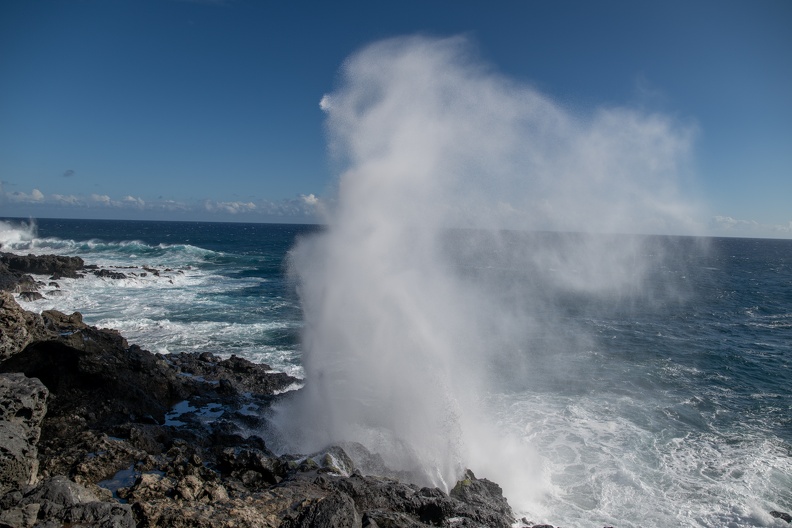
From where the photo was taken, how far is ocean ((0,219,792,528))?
14.1 meters

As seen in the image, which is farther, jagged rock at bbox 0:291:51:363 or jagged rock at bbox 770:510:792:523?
jagged rock at bbox 770:510:792:523

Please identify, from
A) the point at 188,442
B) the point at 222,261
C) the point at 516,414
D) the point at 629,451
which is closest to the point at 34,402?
the point at 188,442

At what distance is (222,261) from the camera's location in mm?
71938

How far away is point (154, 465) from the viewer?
34.4 feet

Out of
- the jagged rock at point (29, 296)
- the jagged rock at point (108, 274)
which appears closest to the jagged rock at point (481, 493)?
the jagged rock at point (29, 296)

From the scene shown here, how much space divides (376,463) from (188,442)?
17.1ft

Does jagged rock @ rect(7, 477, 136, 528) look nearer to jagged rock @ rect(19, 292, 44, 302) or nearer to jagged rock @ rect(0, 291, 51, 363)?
jagged rock @ rect(0, 291, 51, 363)

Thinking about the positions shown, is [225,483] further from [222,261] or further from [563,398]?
[222,261]

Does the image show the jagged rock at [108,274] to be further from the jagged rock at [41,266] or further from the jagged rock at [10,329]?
the jagged rock at [10,329]

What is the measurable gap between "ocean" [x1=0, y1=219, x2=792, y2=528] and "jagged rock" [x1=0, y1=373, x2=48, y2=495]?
11.1m

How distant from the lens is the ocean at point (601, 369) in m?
14.1

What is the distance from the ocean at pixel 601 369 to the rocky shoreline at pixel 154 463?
98.1 inches

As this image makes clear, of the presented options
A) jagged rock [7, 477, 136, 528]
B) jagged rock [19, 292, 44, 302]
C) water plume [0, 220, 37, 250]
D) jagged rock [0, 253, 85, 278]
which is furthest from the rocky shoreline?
water plume [0, 220, 37, 250]

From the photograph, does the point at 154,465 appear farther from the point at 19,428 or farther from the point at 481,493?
the point at 481,493
